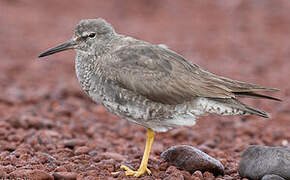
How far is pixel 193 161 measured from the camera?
6.53 meters

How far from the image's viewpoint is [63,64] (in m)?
14.4

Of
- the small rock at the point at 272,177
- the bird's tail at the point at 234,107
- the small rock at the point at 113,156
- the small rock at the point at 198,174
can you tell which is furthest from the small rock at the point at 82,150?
the small rock at the point at 272,177

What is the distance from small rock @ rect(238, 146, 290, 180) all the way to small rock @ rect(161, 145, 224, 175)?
34 centimetres

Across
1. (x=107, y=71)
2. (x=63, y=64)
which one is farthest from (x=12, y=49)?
(x=107, y=71)

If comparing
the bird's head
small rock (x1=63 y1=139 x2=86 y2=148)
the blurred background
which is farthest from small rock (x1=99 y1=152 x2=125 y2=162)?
the bird's head

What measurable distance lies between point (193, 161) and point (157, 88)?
1119mm

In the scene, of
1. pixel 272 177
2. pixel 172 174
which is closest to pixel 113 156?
pixel 172 174

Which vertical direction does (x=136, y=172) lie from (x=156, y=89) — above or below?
below

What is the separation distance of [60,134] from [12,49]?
25.2ft

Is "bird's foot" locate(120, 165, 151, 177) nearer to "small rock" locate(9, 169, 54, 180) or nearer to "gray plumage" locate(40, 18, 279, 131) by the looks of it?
"gray plumage" locate(40, 18, 279, 131)

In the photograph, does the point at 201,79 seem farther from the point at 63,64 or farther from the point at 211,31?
the point at 211,31

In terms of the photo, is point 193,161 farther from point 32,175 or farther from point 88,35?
point 88,35

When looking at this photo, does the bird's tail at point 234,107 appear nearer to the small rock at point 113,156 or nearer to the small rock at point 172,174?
the small rock at point 172,174

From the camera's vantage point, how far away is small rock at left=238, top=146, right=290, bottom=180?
6.00 meters
